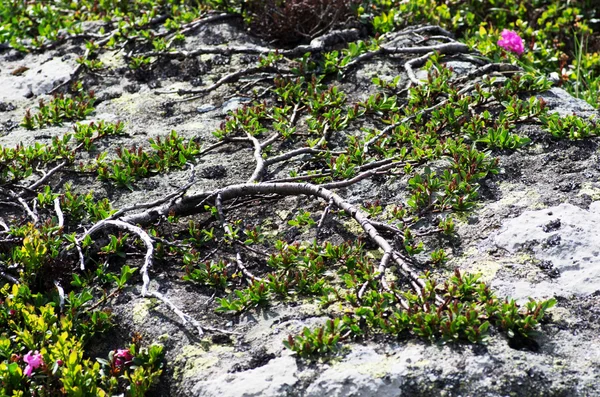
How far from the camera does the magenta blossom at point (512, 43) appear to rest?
570cm

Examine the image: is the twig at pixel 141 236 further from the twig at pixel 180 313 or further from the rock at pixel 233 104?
the rock at pixel 233 104

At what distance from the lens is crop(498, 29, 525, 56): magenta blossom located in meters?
5.70

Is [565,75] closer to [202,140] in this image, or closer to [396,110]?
[396,110]

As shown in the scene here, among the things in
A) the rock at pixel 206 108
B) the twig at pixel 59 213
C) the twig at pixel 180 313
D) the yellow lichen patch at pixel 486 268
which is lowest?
the yellow lichen patch at pixel 486 268

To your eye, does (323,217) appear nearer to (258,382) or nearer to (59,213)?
(258,382)

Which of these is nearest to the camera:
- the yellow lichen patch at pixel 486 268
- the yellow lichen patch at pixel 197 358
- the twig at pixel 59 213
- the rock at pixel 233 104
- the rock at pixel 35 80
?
the yellow lichen patch at pixel 197 358

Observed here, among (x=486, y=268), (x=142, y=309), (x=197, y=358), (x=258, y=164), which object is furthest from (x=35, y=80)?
(x=486, y=268)

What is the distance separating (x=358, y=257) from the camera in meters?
3.47

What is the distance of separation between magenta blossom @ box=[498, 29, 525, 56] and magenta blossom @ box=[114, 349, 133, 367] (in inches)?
159

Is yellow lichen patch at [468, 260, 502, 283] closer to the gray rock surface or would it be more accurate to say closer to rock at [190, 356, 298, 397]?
the gray rock surface

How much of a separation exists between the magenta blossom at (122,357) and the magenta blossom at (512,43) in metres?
4.03

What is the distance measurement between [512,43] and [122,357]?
4139 millimetres

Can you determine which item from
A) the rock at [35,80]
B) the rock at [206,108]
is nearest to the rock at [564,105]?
the rock at [206,108]

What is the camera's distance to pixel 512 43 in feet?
18.7
